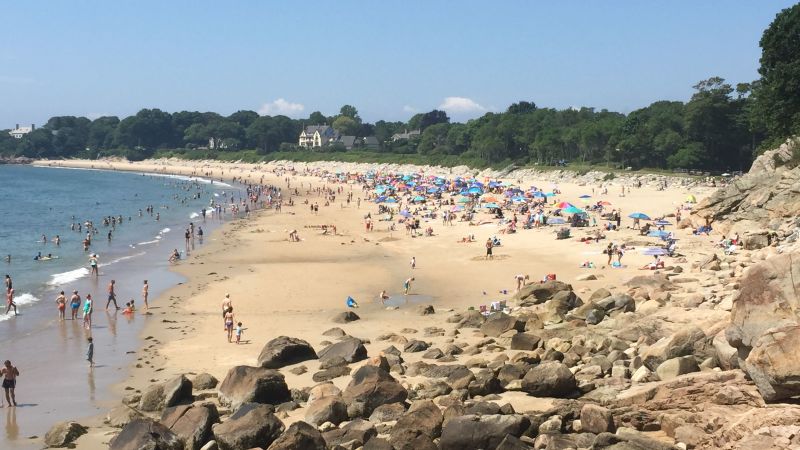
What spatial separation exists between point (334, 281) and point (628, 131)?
59002mm

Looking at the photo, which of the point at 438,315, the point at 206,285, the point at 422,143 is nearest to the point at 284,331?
the point at 438,315

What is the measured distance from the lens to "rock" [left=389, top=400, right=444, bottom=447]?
11812 millimetres

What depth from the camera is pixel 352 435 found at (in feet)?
Answer: 40.8

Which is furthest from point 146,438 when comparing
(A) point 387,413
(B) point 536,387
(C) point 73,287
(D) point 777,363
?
(C) point 73,287

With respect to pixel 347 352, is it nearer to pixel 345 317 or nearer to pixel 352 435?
pixel 345 317

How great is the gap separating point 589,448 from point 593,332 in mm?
6539

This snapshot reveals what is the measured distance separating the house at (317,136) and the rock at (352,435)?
5711 inches

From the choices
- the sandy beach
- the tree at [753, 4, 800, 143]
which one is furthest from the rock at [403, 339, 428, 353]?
the tree at [753, 4, 800, 143]

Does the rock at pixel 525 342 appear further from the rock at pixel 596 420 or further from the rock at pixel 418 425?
the rock at pixel 596 420

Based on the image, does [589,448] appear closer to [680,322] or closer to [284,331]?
[680,322]

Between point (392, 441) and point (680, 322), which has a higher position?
point (680, 322)

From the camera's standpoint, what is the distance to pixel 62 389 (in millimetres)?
17500

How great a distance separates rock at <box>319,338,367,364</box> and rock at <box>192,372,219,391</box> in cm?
264

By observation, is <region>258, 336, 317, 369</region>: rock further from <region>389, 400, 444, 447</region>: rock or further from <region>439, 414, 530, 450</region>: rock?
<region>439, 414, 530, 450</region>: rock
